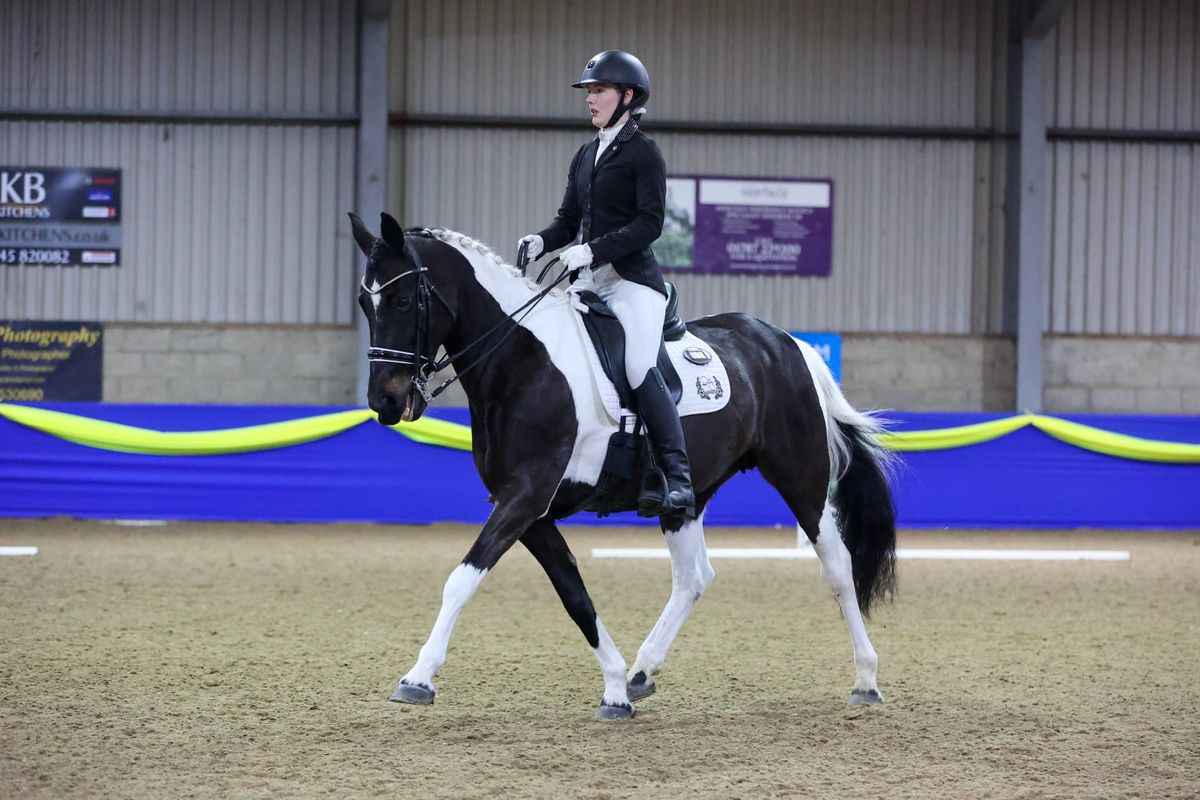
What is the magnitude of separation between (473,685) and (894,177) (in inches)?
414

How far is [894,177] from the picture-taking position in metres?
13.8

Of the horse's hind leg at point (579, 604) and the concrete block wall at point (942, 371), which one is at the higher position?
the concrete block wall at point (942, 371)

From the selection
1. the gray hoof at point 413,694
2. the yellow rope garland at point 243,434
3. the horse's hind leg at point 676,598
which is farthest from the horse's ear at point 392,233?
the yellow rope garland at point 243,434

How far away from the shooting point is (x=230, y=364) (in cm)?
1313

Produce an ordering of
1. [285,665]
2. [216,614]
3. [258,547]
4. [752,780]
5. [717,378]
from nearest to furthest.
→ [752,780], [717,378], [285,665], [216,614], [258,547]

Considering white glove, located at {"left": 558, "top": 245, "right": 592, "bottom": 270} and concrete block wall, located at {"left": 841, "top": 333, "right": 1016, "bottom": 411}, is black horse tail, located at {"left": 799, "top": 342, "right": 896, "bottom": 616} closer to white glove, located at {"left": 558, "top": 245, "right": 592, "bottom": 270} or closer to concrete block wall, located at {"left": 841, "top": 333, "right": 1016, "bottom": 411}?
white glove, located at {"left": 558, "top": 245, "right": 592, "bottom": 270}

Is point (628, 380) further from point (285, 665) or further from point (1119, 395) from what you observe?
point (1119, 395)

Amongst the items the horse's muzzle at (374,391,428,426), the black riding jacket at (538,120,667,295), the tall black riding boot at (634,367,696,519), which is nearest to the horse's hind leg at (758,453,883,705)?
the tall black riding boot at (634,367,696,519)

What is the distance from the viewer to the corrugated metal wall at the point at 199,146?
13.0 meters

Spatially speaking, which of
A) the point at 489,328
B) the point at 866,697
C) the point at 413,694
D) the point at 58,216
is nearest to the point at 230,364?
the point at 58,216

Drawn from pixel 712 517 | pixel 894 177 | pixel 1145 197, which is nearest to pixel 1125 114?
pixel 1145 197

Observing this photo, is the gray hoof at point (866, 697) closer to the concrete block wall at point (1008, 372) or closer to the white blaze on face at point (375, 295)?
the white blaze on face at point (375, 295)

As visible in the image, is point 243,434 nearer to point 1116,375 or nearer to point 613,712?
point 613,712

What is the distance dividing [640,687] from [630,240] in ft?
5.42
